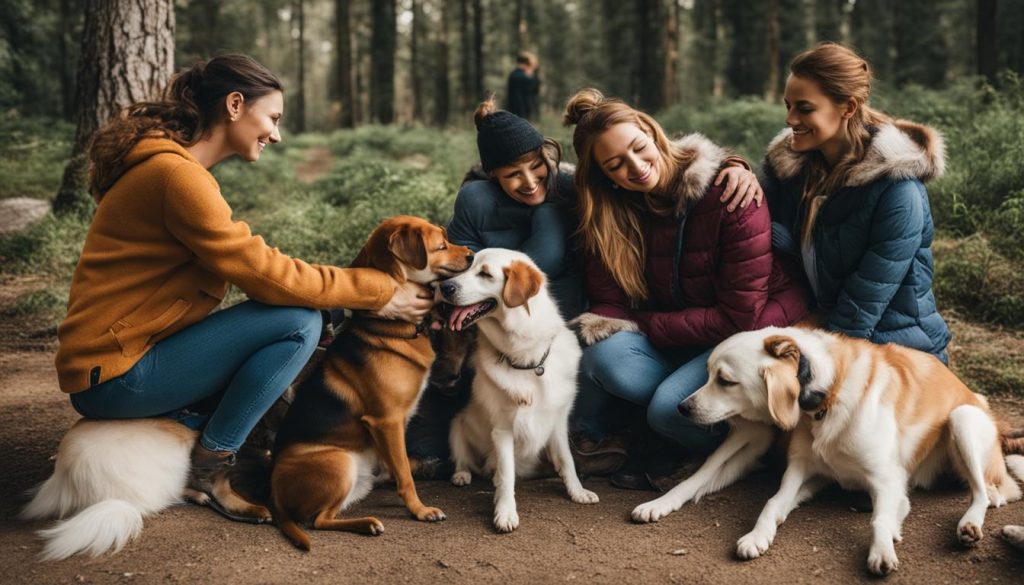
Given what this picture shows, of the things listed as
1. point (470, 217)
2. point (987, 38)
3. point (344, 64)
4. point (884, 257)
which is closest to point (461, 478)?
point (470, 217)

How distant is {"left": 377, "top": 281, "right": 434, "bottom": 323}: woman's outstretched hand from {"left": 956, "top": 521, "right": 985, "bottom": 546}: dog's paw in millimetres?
2592

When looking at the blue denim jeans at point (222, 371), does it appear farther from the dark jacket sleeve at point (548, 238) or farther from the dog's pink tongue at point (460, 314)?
the dark jacket sleeve at point (548, 238)

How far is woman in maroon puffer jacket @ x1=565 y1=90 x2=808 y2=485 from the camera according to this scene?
4.00 m

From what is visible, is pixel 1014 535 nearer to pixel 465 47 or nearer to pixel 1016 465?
pixel 1016 465

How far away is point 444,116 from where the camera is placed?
28328 millimetres

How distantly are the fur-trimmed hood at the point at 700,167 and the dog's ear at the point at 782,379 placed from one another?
40.2 inches

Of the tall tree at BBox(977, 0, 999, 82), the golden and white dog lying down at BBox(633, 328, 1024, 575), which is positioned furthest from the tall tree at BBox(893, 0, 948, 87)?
the golden and white dog lying down at BBox(633, 328, 1024, 575)

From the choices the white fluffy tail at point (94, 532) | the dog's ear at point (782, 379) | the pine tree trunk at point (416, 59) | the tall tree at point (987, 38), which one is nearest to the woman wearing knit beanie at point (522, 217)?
the dog's ear at point (782, 379)

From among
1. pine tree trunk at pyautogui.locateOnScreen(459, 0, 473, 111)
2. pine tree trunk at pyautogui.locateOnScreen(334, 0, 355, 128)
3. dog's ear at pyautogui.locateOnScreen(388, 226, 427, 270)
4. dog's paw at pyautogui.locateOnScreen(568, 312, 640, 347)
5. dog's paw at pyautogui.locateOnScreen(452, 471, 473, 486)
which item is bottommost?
dog's paw at pyautogui.locateOnScreen(452, 471, 473, 486)

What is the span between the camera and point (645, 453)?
4383 millimetres

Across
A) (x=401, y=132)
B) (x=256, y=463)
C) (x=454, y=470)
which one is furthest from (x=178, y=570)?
(x=401, y=132)

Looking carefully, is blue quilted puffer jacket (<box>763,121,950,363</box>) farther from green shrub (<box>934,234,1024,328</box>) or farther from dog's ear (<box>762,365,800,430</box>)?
green shrub (<box>934,234,1024,328</box>)

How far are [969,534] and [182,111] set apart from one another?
391 cm

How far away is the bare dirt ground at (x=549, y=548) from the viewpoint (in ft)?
9.95
